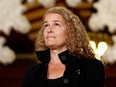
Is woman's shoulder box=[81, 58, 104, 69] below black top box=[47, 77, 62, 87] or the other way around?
the other way around

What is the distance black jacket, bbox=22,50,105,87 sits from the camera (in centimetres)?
146

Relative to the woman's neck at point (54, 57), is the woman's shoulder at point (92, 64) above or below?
below

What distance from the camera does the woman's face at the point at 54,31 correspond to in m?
1.51

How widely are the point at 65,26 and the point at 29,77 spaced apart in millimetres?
206

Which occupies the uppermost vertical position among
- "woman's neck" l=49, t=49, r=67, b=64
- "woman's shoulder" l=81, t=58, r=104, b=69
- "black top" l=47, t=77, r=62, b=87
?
"woman's neck" l=49, t=49, r=67, b=64

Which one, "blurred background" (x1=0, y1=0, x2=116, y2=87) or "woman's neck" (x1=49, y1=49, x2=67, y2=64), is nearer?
"woman's neck" (x1=49, y1=49, x2=67, y2=64)

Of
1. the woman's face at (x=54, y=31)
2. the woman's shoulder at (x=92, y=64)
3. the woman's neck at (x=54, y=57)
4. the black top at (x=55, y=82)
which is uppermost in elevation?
the woman's face at (x=54, y=31)

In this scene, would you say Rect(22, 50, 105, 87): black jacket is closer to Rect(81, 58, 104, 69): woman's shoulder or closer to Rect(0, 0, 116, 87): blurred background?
Rect(81, 58, 104, 69): woman's shoulder

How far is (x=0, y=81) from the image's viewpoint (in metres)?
4.52

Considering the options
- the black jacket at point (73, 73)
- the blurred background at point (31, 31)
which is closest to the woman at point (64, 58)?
the black jacket at point (73, 73)

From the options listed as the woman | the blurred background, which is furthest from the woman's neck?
the blurred background

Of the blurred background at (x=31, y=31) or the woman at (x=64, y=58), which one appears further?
the blurred background at (x=31, y=31)

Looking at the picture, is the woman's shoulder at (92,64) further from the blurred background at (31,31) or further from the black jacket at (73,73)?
the blurred background at (31,31)

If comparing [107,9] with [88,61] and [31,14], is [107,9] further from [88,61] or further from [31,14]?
[88,61]
